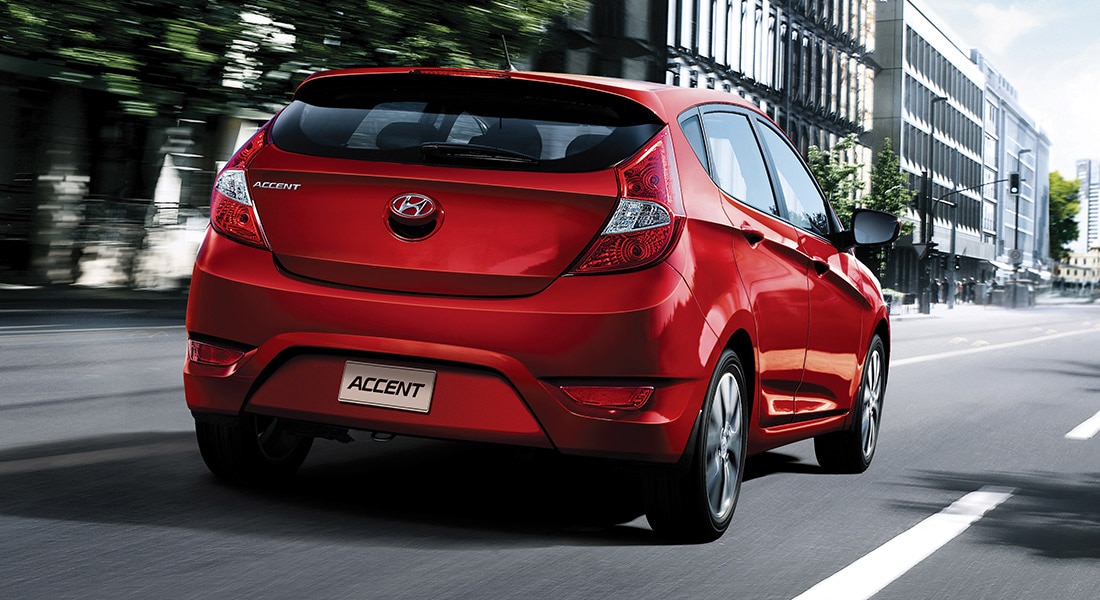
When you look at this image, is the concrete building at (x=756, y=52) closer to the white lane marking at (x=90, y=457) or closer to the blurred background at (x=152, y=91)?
the blurred background at (x=152, y=91)

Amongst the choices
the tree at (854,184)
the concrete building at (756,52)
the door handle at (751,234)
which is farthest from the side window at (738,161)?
the tree at (854,184)

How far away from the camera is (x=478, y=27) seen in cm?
1822

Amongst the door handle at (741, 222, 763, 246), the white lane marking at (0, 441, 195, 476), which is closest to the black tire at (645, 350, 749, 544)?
the door handle at (741, 222, 763, 246)

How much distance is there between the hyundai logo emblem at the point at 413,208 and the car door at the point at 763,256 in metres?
1.04

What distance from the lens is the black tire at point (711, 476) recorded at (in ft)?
16.6

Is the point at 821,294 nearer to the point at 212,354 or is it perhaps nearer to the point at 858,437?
the point at 858,437

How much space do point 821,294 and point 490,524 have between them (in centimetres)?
204

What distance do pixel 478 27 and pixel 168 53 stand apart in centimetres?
391

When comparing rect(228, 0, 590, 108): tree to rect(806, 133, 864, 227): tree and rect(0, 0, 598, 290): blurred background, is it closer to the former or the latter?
rect(0, 0, 598, 290): blurred background

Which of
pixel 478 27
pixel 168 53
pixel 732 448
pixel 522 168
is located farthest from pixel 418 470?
pixel 478 27

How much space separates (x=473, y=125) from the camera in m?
5.06

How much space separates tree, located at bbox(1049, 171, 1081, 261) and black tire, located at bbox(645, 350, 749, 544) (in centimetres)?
16725

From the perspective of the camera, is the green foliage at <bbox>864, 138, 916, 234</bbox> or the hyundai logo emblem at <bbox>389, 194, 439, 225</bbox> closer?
the hyundai logo emblem at <bbox>389, 194, 439, 225</bbox>

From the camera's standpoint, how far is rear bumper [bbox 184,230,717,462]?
→ 15.6 feet
